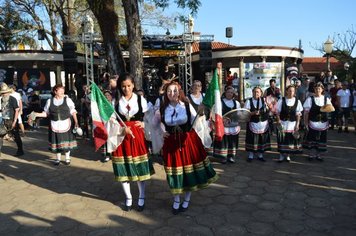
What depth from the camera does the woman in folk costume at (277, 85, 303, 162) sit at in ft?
22.2

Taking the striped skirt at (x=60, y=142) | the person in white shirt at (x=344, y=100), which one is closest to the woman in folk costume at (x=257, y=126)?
the striped skirt at (x=60, y=142)

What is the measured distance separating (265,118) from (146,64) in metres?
13.8

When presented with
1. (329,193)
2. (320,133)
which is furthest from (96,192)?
(320,133)

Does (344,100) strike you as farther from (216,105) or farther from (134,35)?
(216,105)

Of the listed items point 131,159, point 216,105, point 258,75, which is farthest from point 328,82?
point 131,159

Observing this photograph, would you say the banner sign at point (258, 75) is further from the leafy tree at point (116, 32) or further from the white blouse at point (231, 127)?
the white blouse at point (231, 127)

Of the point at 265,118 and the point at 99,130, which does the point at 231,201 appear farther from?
the point at 265,118

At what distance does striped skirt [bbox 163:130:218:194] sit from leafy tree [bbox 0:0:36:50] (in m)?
22.6

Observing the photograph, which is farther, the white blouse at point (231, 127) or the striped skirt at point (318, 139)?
the striped skirt at point (318, 139)

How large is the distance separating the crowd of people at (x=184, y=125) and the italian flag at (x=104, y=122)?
102 mm

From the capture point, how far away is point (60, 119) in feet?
23.2

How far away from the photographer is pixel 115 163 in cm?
456

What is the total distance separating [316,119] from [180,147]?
3716 mm

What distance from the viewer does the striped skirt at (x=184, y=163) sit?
14.4 ft
